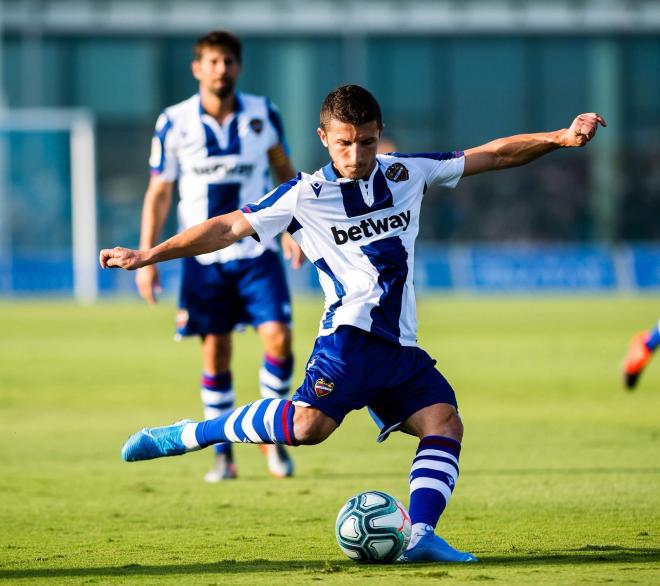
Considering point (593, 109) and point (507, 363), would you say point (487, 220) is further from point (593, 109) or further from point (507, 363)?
point (507, 363)

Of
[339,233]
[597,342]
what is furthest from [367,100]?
[597,342]

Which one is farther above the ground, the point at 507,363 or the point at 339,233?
the point at 339,233

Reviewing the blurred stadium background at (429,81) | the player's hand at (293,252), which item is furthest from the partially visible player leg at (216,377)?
the blurred stadium background at (429,81)

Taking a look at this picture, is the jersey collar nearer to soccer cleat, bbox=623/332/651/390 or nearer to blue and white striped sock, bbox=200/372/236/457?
blue and white striped sock, bbox=200/372/236/457

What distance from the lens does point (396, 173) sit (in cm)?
603

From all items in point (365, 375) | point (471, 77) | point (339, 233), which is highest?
point (471, 77)

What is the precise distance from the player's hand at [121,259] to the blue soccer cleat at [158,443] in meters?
0.89

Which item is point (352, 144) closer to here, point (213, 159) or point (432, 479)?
point (432, 479)

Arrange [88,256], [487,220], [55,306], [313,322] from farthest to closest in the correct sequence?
[487,220] < [88,256] < [55,306] < [313,322]

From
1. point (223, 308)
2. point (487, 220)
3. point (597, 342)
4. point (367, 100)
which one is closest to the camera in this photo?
point (367, 100)

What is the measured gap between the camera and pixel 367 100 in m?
5.77

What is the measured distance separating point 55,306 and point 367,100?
25.2 m

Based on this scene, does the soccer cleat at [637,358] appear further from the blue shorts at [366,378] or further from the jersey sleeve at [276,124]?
the blue shorts at [366,378]

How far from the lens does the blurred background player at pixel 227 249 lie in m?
8.73
